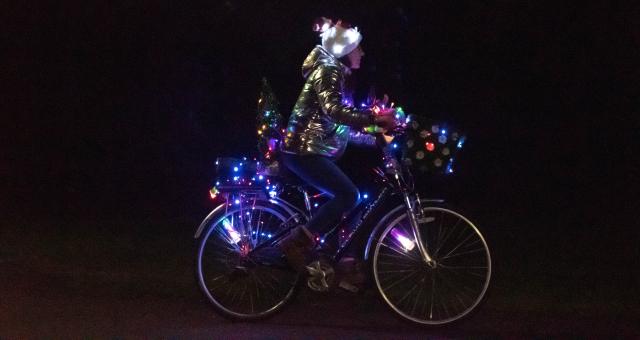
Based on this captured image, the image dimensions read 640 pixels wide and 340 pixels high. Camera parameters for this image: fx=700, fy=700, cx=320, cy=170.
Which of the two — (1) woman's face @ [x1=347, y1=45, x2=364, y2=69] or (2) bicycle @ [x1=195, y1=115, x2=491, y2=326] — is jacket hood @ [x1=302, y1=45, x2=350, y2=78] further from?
(2) bicycle @ [x1=195, y1=115, x2=491, y2=326]

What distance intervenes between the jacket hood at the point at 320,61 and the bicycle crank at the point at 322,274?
1291 mm

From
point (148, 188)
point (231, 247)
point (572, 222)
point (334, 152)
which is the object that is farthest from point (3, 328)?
point (572, 222)

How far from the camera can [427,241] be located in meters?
4.89

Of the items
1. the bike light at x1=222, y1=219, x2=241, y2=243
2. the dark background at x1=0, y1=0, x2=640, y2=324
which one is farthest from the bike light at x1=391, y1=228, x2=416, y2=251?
the dark background at x1=0, y1=0, x2=640, y2=324

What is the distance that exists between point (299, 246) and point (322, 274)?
248mm

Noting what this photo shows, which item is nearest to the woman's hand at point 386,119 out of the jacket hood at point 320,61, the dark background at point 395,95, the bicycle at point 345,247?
the bicycle at point 345,247

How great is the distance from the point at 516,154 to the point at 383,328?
152 inches

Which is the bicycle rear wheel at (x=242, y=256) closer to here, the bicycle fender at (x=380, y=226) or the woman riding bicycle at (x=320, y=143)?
the woman riding bicycle at (x=320, y=143)

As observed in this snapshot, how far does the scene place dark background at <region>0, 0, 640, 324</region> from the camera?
24.4 feet

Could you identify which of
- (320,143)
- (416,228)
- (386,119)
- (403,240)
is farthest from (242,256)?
(386,119)

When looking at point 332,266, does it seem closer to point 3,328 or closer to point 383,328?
point 383,328

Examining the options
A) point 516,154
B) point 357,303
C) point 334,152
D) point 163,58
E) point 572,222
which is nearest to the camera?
point 334,152

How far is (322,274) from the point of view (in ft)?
15.6

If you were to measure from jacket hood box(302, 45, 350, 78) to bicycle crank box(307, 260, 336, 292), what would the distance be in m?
1.29
